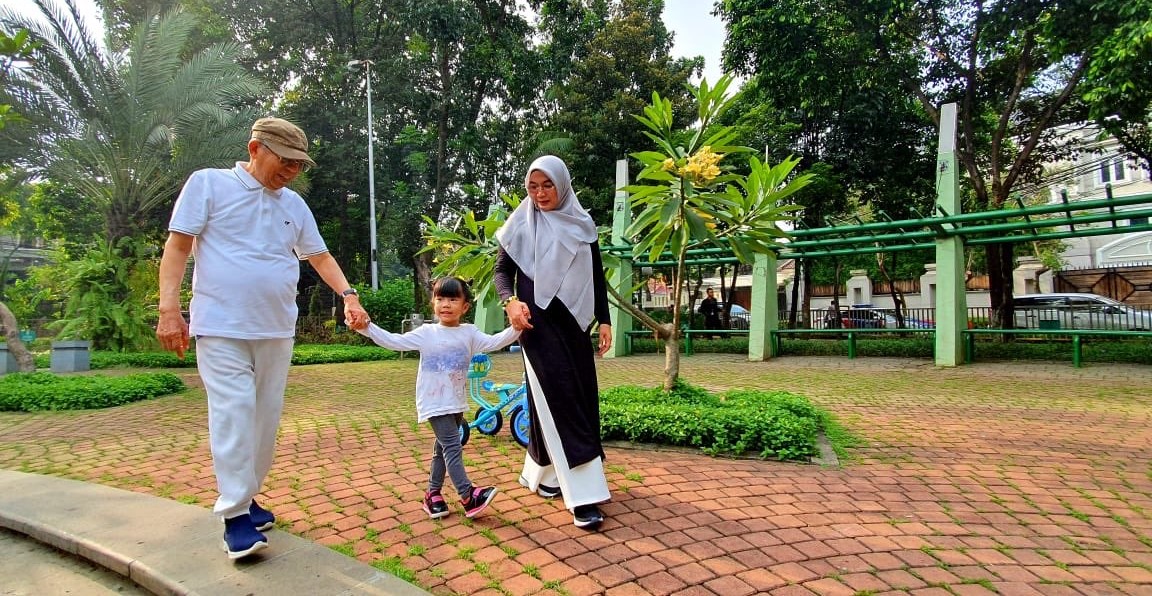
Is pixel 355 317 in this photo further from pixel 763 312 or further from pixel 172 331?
pixel 763 312

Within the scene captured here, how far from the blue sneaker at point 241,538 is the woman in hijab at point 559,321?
133cm

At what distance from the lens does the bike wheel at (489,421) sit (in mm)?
4926

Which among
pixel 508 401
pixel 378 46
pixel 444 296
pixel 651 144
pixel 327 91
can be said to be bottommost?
pixel 508 401

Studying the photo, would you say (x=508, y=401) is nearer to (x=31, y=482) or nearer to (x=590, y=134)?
Answer: (x=31, y=482)

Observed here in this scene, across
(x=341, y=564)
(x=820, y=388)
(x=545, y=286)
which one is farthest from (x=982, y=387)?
(x=341, y=564)

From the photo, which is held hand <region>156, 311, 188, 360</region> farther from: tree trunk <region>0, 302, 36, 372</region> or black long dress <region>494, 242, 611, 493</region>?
tree trunk <region>0, 302, 36, 372</region>

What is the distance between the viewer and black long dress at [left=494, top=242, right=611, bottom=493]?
3.11 meters

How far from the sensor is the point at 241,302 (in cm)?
262

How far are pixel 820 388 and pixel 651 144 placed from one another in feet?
41.5

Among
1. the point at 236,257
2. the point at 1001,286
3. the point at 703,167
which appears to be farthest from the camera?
the point at 1001,286

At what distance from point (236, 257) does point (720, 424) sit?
10.8ft

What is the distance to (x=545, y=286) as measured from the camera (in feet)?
10.4

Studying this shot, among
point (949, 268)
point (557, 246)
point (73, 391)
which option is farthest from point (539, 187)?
point (949, 268)

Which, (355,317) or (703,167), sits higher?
(703,167)
